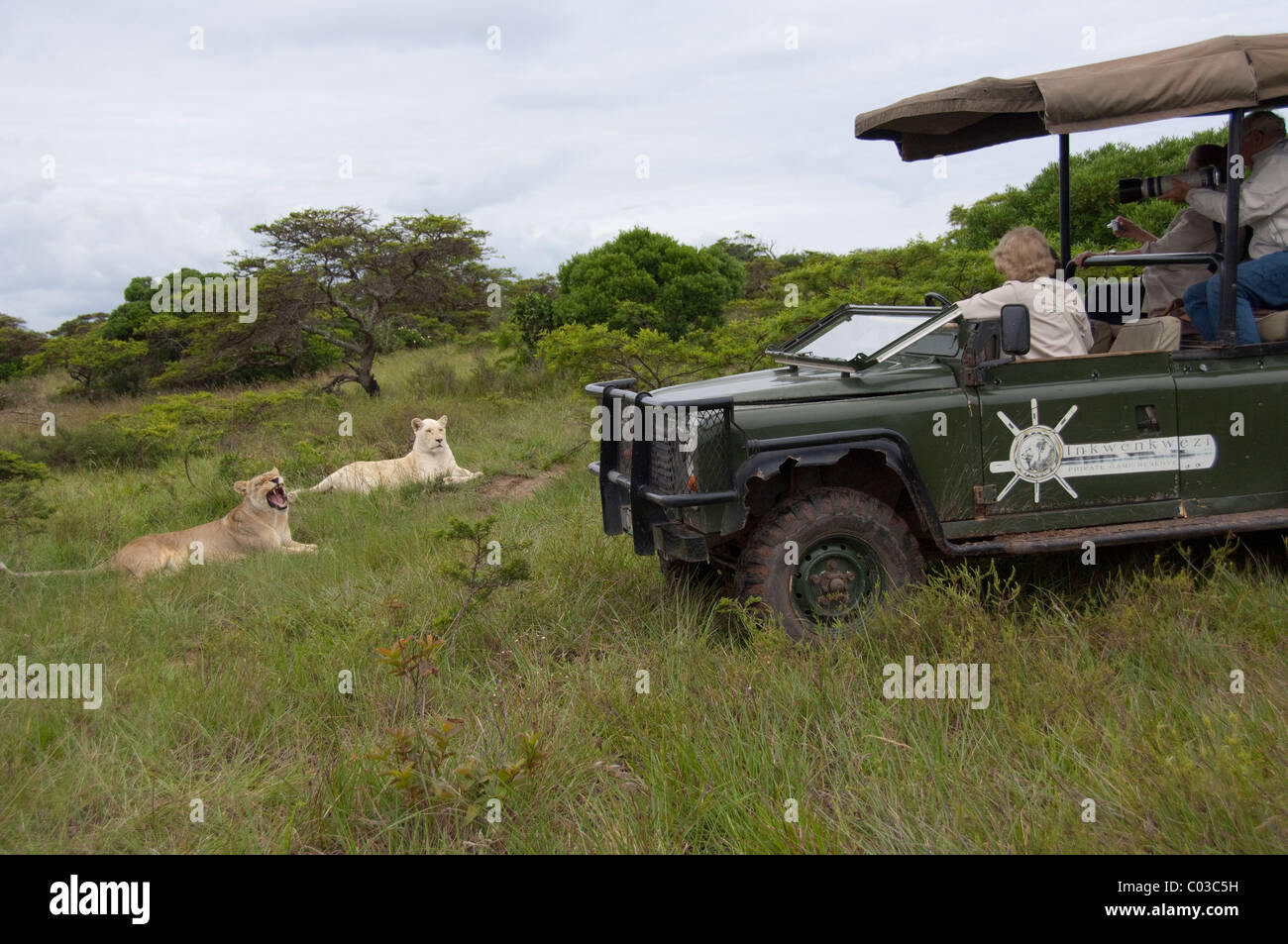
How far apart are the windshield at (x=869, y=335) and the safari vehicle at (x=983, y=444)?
0.03 m

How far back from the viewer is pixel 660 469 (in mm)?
4891

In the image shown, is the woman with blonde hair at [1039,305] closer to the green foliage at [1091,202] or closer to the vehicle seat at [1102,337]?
the vehicle seat at [1102,337]

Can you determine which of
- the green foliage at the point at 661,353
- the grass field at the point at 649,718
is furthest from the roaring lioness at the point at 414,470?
the grass field at the point at 649,718

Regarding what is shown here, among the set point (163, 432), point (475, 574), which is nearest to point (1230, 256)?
point (475, 574)

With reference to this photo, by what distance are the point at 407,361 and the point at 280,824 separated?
650 inches

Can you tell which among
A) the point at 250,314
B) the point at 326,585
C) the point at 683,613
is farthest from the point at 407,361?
the point at 683,613

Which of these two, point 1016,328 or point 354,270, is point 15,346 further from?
point 1016,328

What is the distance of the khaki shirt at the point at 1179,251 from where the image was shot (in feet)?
19.5

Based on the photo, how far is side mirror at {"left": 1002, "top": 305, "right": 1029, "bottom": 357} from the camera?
177 inches

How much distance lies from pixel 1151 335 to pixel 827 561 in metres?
2.16

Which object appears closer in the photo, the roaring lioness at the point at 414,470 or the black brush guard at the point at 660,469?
the black brush guard at the point at 660,469

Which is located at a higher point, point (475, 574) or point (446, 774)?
point (475, 574)

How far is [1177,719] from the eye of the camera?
3449 mm

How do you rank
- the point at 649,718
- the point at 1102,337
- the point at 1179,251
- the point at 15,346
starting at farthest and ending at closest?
the point at 15,346 → the point at 1179,251 → the point at 1102,337 → the point at 649,718
